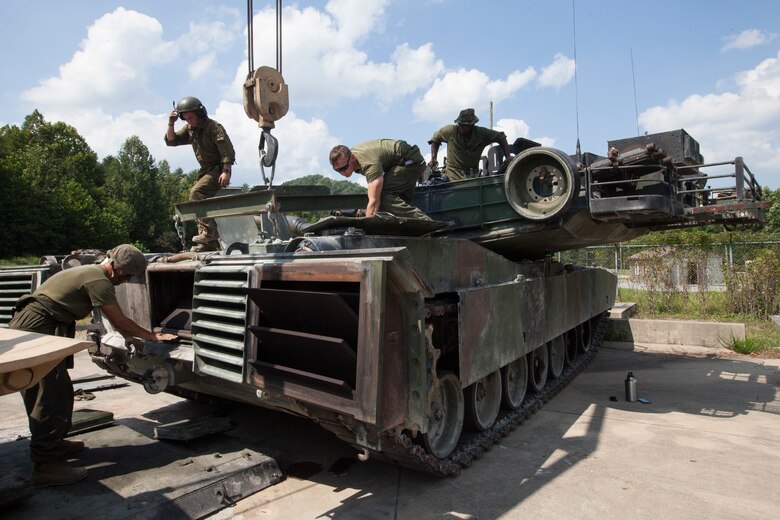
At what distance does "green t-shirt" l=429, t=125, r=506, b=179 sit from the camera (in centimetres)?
695

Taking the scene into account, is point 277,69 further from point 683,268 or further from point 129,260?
point 683,268

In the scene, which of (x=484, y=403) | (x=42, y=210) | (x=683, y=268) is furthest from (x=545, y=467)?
(x=42, y=210)

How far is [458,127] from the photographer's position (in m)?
7.06

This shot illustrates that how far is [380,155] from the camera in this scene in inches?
186

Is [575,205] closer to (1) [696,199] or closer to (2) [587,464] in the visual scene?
(1) [696,199]

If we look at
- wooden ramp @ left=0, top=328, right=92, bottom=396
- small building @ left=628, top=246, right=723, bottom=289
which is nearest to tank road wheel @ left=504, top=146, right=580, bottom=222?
wooden ramp @ left=0, top=328, right=92, bottom=396

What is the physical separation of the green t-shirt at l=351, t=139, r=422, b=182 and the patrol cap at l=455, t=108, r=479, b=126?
2269mm

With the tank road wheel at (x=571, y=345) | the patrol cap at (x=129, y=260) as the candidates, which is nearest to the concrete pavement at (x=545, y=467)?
the patrol cap at (x=129, y=260)

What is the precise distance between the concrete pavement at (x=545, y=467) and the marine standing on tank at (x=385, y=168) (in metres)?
2.08

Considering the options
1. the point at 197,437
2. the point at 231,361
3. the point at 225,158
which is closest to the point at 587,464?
Answer: the point at 231,361

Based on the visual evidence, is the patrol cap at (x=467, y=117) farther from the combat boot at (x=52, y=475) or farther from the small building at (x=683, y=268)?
the small building at (x=683, y=268)

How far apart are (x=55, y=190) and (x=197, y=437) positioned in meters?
37.7

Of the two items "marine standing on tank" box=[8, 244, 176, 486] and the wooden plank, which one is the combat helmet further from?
the wooden plank

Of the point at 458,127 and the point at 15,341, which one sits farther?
the point at 458,127
